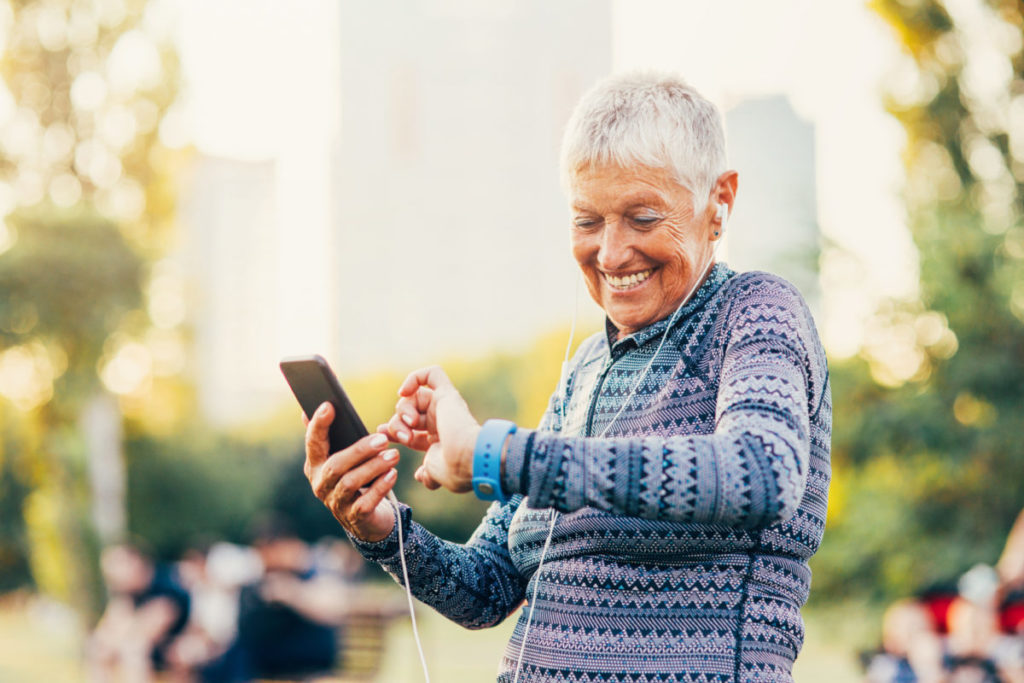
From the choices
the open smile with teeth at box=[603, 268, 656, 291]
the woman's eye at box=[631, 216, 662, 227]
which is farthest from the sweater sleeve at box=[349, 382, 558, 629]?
the woman's eye at box=[631, 216, 662, 227]

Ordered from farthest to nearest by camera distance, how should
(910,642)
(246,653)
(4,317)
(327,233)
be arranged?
(327,233)
(4,317)
(246,653)
(910,642)

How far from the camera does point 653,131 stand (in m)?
1.47

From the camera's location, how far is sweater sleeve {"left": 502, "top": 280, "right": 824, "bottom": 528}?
1.19 m

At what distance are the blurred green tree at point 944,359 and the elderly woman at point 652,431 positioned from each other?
783 centimetres

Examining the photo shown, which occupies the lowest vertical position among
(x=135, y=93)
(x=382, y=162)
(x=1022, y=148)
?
(x=1022, y=148)

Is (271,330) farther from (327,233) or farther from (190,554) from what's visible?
(190,554)

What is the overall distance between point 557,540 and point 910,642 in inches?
259

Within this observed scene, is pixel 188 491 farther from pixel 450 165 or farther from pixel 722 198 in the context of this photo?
pixel 450 165

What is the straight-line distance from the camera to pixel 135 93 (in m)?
15.4

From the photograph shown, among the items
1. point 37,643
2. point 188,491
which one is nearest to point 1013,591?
point 37,643

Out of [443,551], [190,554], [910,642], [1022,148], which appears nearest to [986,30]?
[1022,148]

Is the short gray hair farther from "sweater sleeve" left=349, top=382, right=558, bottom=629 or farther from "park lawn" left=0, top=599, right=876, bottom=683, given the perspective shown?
"park lawn" left=0, top=599, right=876, bottom=683

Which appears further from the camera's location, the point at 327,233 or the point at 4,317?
the point at 327,233

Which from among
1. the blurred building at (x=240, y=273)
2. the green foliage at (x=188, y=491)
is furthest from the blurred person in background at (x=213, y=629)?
the blurred building at (x=240, y=273)
